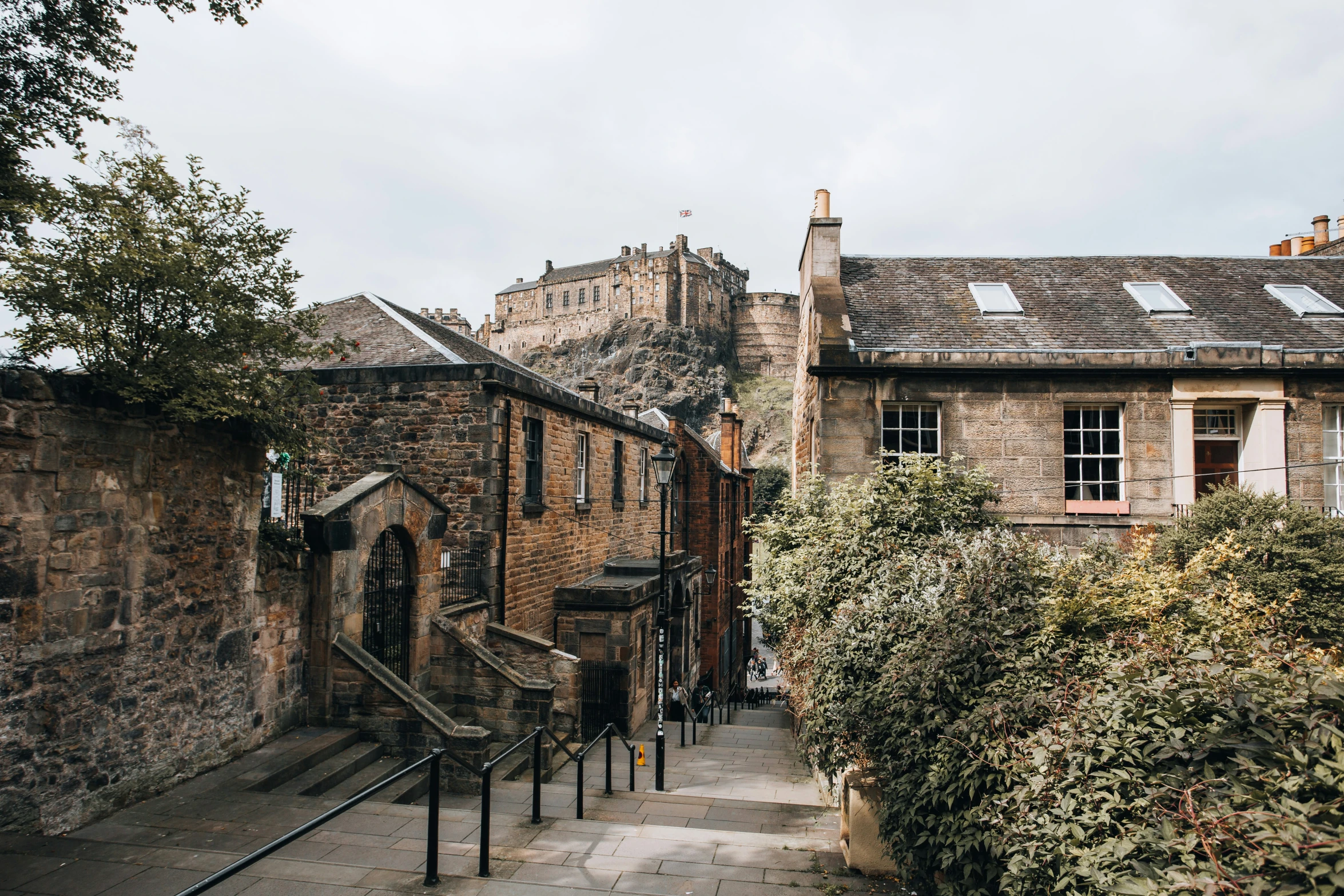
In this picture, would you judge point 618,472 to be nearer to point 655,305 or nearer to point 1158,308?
point 1158,308

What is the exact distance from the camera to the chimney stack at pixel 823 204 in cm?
1498

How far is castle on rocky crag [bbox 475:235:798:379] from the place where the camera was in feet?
280

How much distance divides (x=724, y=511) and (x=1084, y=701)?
26094 mm

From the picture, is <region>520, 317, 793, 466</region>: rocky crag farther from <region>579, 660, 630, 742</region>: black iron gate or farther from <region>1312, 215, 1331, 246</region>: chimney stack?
<region>579, 660, 630, 742</region>: black iron gate

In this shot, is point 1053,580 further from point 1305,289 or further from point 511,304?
point 511,304

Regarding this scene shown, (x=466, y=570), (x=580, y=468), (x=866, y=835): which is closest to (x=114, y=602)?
(x=466, y=570)

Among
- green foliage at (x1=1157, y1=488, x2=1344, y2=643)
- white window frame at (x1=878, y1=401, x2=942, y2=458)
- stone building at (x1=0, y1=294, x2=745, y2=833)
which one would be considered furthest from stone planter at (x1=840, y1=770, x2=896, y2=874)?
white window frame at (x1=878, y1=401, x2=942, y2=458)

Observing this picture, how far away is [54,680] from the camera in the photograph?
18.4 feet

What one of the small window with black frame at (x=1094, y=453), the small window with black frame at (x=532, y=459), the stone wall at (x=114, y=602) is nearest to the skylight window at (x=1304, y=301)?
the small window with black frame at (x=1094, y=453)

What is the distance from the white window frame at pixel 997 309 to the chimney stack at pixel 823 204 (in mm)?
3302

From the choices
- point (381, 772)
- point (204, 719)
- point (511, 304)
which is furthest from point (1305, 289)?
point (511, 304)

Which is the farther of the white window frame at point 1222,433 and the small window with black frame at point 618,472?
the small window with black frame at point 618,472

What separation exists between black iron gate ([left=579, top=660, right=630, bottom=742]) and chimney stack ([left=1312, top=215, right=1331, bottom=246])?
857 inches

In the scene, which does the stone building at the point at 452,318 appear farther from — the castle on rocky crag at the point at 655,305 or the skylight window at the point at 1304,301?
the skylight window at the point at 1304,301
